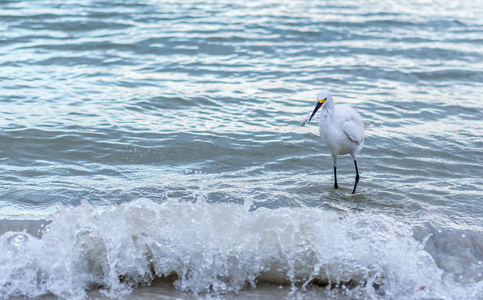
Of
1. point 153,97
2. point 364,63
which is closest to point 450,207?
point 153,97

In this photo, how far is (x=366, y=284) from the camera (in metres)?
3.66

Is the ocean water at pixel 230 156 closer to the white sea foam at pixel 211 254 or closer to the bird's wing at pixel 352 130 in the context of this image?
the white sea foam at pixel 211 254

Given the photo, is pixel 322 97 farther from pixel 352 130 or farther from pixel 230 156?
pixel 230 156

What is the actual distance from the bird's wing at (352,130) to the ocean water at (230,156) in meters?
0.46

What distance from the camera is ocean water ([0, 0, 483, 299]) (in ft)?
12.1

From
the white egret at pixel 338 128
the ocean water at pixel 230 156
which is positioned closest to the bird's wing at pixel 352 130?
the white egret at pixel 338 128

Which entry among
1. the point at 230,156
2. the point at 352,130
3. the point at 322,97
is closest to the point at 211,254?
the point at 322,97

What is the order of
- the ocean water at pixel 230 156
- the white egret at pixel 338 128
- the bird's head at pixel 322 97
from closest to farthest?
the ocean water at pixel 230 156, the bird's head at pixel 322 97, the white egret at pixel 338 128

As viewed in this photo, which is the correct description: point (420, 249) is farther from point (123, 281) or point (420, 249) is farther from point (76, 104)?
point (76, 104)

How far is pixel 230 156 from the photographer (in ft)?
20.0

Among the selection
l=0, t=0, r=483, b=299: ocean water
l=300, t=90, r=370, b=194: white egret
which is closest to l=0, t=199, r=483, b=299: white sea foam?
l=0, t=0, r=483, b=299: ocean water

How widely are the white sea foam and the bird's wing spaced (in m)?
1.59

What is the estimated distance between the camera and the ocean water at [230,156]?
3.70m

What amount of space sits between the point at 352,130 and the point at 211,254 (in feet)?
7.50
